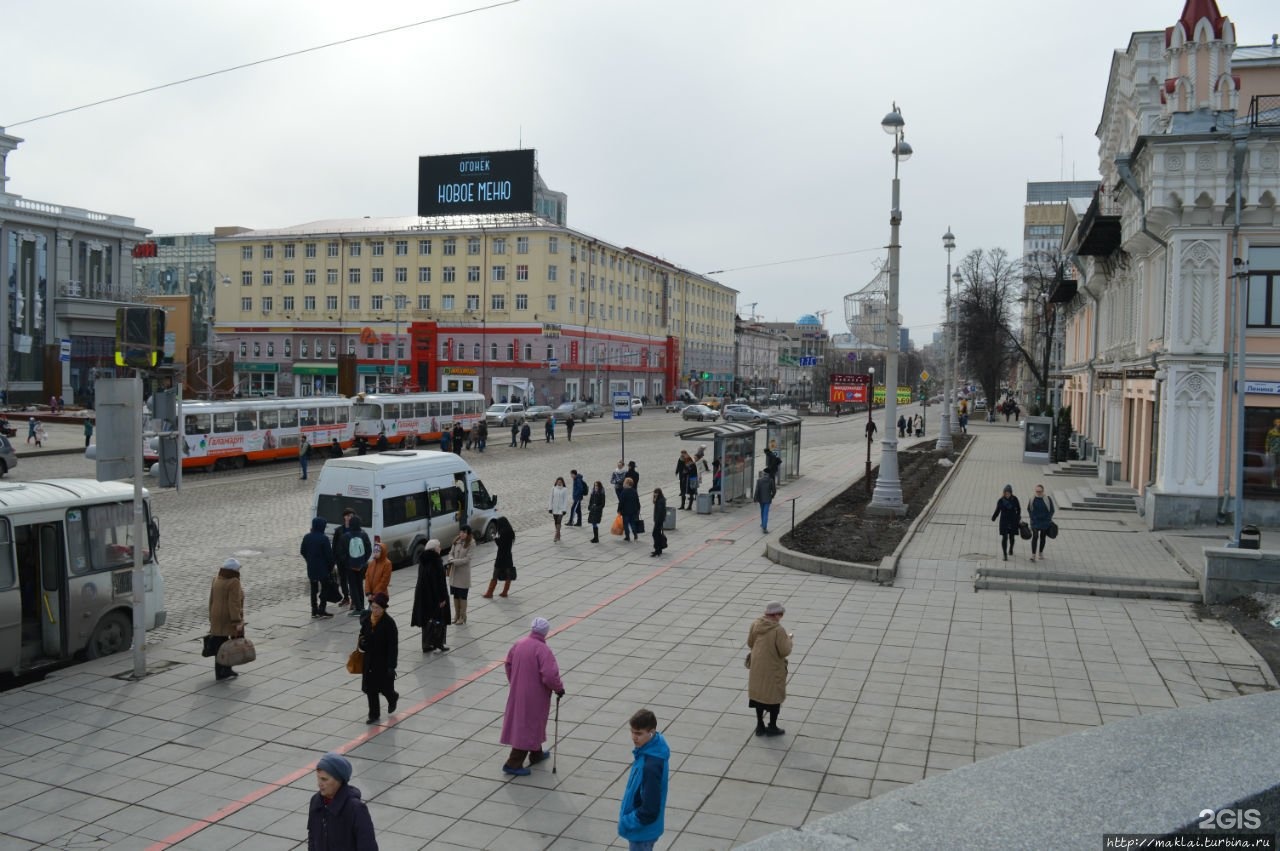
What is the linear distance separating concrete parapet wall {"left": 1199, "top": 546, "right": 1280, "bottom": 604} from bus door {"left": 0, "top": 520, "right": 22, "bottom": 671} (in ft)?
53.9

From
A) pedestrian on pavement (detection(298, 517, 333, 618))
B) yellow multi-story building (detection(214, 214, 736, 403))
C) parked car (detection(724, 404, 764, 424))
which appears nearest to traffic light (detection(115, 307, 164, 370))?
pedestrian on pavement (detection(298, 517, 333, 618))

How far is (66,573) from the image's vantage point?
454 inches

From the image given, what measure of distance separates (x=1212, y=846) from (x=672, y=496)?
2446 centimetres

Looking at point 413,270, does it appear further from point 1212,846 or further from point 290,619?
point 1212,846

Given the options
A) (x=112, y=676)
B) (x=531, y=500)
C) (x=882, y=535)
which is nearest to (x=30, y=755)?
(x=112, y=676)

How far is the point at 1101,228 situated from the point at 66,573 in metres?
26.4

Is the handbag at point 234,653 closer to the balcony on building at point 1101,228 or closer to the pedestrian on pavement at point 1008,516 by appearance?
the pedestrian on pavement at point 1008,516

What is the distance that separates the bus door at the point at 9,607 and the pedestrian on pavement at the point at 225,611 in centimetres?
210

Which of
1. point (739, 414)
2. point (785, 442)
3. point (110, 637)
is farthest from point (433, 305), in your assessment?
point (110, 637)

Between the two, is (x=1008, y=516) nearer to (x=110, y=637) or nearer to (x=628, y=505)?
(x=628, y=505)

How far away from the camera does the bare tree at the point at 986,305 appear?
64.4 meters

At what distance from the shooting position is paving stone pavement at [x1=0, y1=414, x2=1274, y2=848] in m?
7.61

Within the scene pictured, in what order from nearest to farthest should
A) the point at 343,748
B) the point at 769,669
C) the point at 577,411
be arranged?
1. the point at 343,748
2. the point at 769,669
3. the point at 577,411

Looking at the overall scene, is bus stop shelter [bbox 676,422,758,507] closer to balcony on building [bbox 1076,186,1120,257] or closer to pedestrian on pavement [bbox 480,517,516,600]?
pedestrian on pavement [bbox 480,517,516,600]
